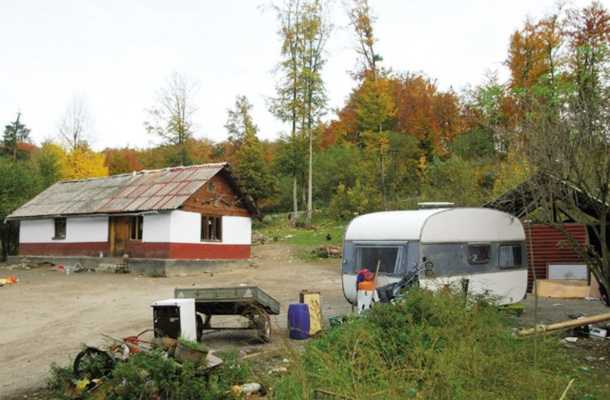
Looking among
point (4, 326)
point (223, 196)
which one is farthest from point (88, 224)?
point (4, 326)

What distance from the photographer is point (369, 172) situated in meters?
38.0

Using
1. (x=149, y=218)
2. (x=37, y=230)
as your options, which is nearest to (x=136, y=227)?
(x=149, y=218)

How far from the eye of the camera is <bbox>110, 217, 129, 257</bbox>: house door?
82.7 feet

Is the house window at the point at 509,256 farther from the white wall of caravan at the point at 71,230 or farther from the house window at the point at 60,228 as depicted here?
the house window at the point at 60,228

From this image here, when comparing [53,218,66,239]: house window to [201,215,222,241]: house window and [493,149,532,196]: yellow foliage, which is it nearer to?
[201,215,222,241]: house window

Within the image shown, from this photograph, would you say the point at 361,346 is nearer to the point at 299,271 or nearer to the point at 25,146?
the point at 299,271

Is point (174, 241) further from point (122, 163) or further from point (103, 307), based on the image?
point (122, 163)

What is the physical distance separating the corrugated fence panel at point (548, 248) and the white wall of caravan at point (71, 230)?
64.5 ft

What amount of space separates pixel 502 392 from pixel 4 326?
1102 cm

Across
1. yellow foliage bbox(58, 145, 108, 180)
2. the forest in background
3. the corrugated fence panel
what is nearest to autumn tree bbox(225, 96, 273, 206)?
the forest in background

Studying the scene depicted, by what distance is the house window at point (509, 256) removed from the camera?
1240cm

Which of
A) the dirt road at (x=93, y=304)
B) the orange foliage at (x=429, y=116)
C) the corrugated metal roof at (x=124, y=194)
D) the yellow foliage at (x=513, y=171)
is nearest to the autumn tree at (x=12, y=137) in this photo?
the corrugated metal roof at (x=124, y=194)

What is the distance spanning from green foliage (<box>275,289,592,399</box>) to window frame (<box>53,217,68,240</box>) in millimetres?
24853

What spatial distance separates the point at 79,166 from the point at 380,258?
3901 centimetres
